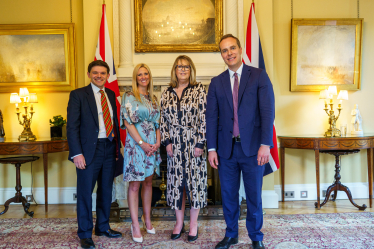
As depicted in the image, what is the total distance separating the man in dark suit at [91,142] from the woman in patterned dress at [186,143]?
531 millimetres

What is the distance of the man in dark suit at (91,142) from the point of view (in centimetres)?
237

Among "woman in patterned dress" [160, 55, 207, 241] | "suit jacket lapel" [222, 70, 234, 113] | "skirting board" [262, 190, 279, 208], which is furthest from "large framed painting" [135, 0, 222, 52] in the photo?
"skirting board" [262, 190, 279, 208]

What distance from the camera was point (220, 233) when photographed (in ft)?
8.94

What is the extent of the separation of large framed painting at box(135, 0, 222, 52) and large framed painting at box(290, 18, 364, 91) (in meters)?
1.18

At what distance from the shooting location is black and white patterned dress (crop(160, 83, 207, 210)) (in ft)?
8.28

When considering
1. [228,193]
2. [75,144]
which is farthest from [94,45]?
[228,193]

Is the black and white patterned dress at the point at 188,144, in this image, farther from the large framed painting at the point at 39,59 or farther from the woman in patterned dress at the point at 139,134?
the large framed painting at the point at 39,59

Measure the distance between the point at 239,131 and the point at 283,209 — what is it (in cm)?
183

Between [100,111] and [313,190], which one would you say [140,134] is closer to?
[100,111]

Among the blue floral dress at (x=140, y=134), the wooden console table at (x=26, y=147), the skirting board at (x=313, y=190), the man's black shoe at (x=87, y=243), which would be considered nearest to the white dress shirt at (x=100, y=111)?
the blue floral dress at (x=140, y=134)

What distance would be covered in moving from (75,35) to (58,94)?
86 centimetres

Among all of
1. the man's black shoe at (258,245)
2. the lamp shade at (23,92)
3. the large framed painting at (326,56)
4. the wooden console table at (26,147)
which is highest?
the large framed painting at (326,56)

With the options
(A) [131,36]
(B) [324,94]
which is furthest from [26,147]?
(B) [324,94]

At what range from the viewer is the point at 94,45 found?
12.0 ft
